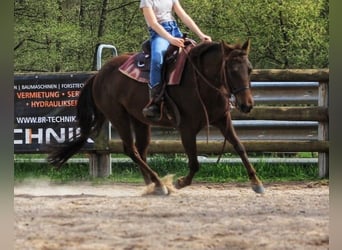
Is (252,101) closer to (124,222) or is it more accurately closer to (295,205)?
(295,205)

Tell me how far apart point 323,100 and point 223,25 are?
0.81m

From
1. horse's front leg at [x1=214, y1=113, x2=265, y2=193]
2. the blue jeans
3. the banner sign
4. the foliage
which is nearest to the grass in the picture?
horse's front leg at [x1=214, y1=113, x2=265, y2=193]

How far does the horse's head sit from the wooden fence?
4.7 inches

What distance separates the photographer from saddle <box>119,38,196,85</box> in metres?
5.31

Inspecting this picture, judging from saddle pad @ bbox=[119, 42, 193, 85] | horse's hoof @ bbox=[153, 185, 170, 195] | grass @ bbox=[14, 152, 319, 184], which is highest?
saddle pad @ bbox=[119, 42, 193, 85]

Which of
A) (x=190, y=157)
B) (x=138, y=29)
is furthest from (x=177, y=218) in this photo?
(x=138, y=29)

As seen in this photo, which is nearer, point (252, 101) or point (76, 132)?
point (252, 101)

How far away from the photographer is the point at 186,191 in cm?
519

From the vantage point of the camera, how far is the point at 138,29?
16.9ft

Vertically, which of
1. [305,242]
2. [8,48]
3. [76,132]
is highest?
[8,48]

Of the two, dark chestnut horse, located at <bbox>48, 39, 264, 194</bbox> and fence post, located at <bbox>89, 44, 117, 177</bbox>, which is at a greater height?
dark chestnut horse, located at <bbox>48, 39, 264, 194</bbox>

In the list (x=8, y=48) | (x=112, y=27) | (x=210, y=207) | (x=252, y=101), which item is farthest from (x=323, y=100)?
(x=8, y=48)

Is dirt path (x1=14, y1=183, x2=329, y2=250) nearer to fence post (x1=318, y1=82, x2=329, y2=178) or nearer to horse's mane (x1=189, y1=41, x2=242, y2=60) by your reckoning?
fence post (x1=318, y1=82, x2=329, y2=178)

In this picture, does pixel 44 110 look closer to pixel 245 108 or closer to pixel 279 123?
pixel 245 108
